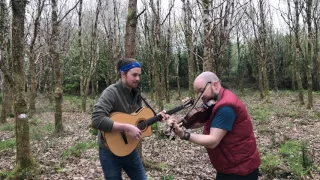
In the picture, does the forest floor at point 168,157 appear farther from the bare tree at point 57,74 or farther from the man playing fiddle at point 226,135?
the man playing fiddle at point 226,135

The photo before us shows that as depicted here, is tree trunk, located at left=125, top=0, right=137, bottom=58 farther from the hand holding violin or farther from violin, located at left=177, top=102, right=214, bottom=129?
the hand holding violin

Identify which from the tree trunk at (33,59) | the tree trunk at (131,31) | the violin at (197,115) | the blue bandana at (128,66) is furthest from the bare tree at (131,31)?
the tree trunk at (33,59)

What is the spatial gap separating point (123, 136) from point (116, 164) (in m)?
0.35

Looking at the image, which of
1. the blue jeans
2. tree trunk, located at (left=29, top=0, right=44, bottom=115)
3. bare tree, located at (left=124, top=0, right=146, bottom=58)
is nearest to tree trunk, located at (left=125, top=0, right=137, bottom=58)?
bare tree, located at (left=124, top=0, right=146, bottom=58)

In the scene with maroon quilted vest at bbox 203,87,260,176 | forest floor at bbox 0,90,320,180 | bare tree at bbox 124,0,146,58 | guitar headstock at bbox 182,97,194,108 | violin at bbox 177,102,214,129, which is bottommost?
forest floor at bbox 0,90,320,180

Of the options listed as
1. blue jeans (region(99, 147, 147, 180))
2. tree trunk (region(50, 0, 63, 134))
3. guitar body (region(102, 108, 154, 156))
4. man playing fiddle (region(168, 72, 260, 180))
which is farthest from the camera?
tree trunk (region(50, 0, 63, 134))

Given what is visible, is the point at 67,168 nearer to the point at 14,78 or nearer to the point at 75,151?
the point at 75,151

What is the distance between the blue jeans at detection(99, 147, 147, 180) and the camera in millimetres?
3443

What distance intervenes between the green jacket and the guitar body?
87 millimetres

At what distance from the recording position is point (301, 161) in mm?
→ 6082

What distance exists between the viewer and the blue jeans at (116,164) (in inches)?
136

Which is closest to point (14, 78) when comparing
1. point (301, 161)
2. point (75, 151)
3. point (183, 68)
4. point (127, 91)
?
point (75, 151)

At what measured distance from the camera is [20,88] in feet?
18.2

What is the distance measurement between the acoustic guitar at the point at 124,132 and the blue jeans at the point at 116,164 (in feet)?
0.42
